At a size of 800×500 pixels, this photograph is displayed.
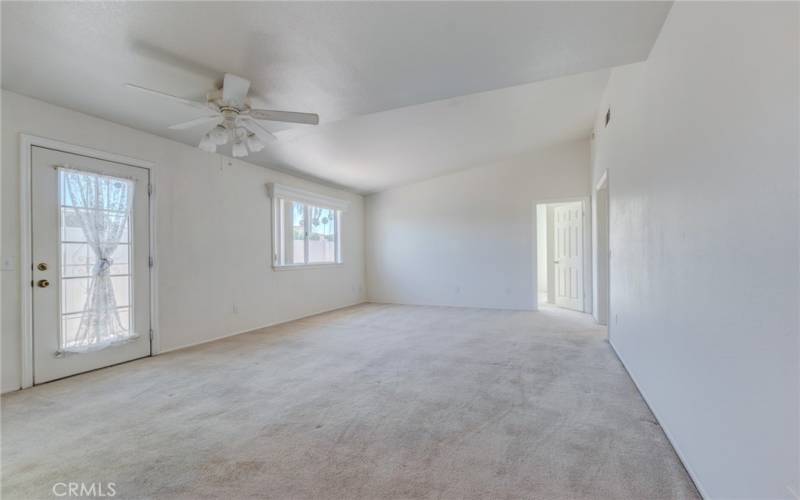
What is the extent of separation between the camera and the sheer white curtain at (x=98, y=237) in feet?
10.5

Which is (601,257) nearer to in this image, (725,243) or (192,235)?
(725,243)

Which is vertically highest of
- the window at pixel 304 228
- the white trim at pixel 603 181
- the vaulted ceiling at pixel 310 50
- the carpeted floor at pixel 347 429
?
the vaulted ceiling at pixel 310 50

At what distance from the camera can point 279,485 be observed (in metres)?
1.69

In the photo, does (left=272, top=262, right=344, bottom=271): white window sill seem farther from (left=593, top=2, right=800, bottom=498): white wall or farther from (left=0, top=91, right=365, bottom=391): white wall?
(left=593, top=2, right=800, bottom=498): white wall

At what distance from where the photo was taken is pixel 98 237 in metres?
3.36

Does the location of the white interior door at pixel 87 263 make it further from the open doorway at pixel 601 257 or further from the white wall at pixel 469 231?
the open doorway at pixel 601 257

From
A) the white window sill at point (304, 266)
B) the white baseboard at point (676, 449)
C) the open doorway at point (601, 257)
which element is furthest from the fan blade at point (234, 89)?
the open doorway at point (601, 257)

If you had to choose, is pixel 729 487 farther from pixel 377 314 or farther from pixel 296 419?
pixel 377 314

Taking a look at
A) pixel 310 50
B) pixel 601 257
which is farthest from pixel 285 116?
pixel 601 257

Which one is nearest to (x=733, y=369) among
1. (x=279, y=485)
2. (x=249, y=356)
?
(x=279, y=485)

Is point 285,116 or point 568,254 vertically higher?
point 285,116

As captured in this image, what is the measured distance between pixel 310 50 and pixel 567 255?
19.0 ft

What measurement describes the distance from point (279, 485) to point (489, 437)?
45.1 inches

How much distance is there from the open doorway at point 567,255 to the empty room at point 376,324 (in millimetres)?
1068
